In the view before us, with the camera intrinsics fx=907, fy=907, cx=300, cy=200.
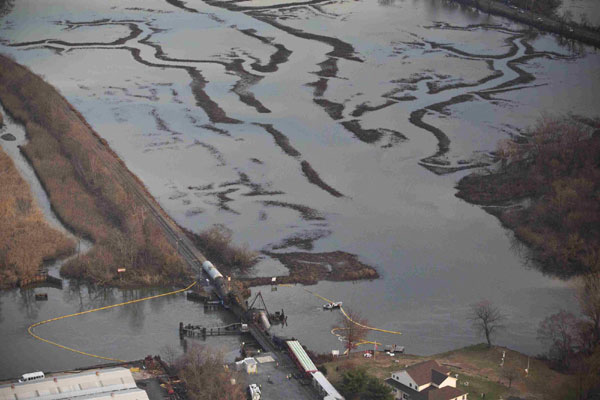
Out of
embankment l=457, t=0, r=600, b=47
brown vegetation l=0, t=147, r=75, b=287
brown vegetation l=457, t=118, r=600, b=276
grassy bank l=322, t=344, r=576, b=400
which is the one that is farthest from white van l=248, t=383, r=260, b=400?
embankment l=457, t=0, r=600, b=47

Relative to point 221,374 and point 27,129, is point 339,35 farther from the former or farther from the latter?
point 221,374

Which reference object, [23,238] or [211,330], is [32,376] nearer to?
[211,330]

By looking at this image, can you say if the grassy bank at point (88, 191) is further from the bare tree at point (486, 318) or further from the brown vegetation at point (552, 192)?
the brown vegetation at point (552, 192)

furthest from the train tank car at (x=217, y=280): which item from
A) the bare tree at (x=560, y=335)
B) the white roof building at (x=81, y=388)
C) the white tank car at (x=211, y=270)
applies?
the bare tree at (x=560, y=335)

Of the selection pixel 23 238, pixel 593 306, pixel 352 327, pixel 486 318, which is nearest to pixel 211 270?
pixel 352 327

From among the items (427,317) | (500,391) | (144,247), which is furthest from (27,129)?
(500,391)

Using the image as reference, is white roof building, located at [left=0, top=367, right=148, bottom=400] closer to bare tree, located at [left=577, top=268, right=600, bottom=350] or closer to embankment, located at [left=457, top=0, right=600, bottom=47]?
bare tree, located at [left=577, top=268, right=600, bottom=350]
